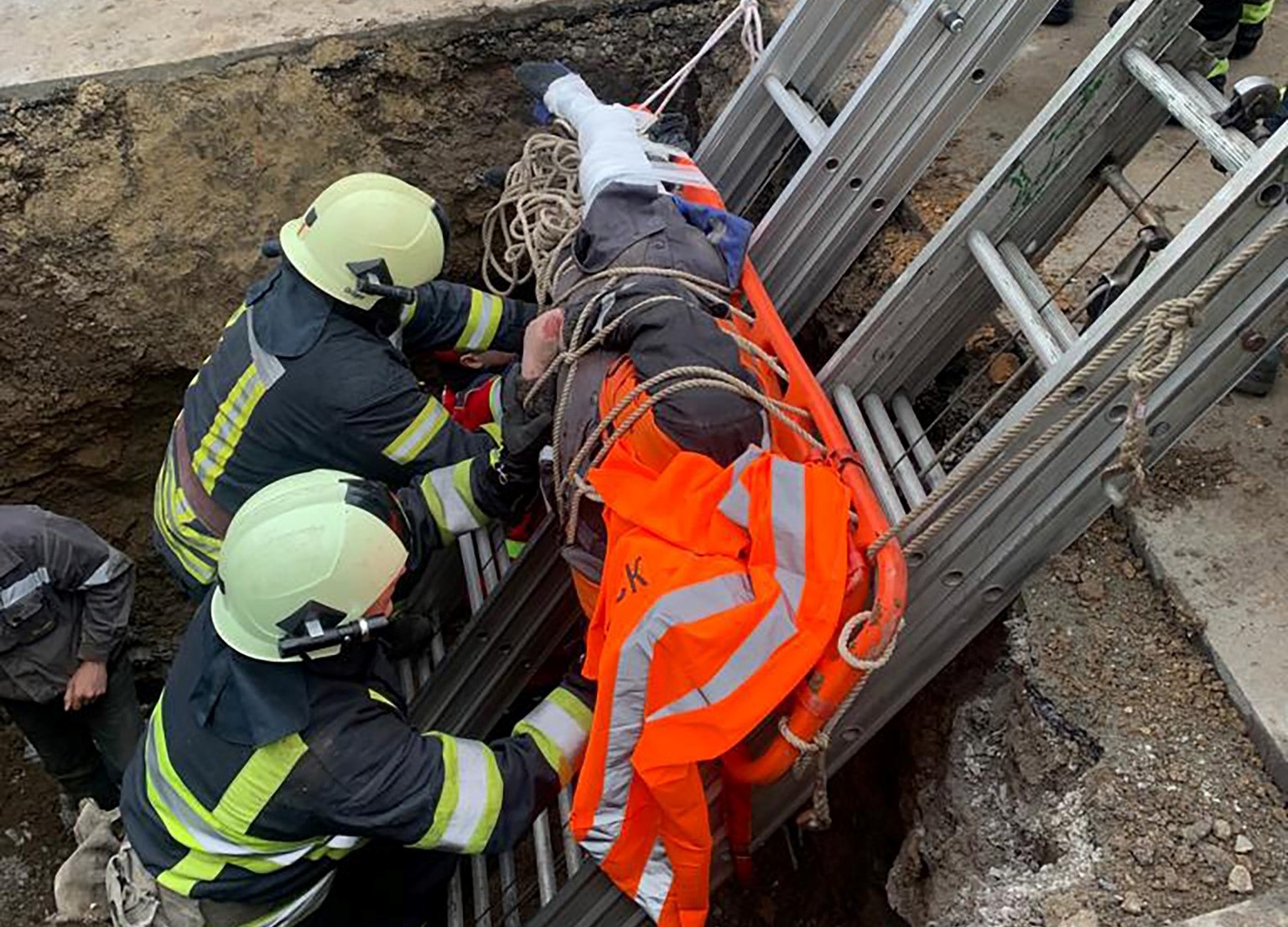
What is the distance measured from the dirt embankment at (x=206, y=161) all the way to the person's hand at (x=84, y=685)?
1.09 metres

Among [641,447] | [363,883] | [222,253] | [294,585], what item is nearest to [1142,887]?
[641,447]

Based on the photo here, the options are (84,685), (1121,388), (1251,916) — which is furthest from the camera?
(84,685)

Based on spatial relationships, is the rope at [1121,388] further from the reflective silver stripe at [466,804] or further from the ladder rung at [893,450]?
the reflective silver stripe at [466,804]

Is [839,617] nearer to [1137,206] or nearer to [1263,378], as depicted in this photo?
[1137,206]

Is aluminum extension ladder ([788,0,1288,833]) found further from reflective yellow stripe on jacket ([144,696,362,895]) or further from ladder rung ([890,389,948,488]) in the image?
reflective yellow stripe on jacket ([144,696,362,895])

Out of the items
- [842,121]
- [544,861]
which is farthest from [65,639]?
[842,121]

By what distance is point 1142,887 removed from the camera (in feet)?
6.01

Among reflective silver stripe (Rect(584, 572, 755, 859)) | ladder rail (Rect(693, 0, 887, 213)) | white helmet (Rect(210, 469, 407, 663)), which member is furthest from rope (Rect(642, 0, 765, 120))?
reflective silver stripe (Rect(584, 572, 755, 859))

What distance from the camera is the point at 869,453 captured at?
2.27m

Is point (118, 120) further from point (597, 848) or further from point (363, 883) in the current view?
point (597, 848)

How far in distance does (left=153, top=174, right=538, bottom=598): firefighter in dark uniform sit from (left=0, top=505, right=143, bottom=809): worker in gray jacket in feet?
1.79

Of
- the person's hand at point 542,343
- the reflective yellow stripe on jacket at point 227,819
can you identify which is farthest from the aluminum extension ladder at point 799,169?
the reflective yellow stripe on jacket at point 227,819

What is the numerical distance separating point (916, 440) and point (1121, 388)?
0.63 metres

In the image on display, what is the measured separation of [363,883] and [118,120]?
2.52 m
